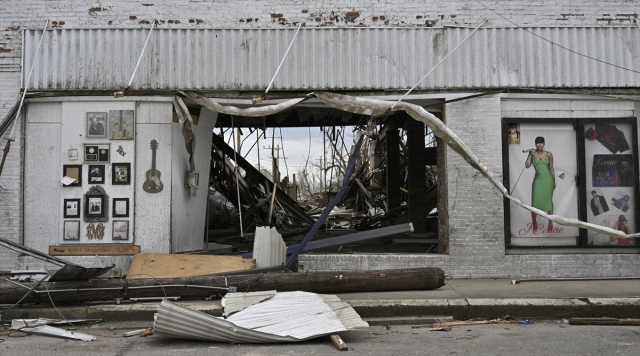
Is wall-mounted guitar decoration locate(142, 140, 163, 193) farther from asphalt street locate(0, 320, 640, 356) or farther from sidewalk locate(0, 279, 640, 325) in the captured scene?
asphalt street locate(0, 320, 640, 356)

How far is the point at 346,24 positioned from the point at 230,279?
15.4ft

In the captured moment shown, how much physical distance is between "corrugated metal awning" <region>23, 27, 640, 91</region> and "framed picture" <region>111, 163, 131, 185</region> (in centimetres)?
134

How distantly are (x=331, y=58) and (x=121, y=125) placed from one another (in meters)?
3.73

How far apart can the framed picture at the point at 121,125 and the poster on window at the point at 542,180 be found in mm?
6379

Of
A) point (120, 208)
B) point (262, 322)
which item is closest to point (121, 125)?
point (120, 208)

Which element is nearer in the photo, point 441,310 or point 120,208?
point 441,310

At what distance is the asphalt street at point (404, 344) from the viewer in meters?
5.03

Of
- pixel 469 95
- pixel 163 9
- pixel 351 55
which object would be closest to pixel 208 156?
pixel 163 9

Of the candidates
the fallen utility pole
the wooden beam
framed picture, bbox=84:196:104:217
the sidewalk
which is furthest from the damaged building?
the wooden beam

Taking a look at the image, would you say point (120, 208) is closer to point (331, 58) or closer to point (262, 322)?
point (262, 322)

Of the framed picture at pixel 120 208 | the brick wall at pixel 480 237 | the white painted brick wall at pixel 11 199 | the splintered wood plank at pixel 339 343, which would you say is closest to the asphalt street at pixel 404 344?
the splintered wood plank at pixel 339 343

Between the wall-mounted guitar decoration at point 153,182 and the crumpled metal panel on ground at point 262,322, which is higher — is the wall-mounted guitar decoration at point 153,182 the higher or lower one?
the higher one

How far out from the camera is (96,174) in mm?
8500

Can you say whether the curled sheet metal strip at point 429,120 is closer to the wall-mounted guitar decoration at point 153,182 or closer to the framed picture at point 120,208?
the wall-mounted guitar decoration at point 153,182
